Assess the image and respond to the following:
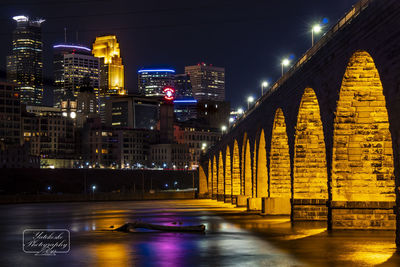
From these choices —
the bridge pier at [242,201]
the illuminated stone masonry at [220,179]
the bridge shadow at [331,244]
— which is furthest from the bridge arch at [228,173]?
the bridge shadow at [331,244]

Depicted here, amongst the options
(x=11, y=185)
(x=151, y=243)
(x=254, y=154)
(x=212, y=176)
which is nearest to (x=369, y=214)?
(x=151, y=243)

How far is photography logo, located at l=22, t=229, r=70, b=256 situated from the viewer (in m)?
29.4

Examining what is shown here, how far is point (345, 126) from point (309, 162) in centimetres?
1089

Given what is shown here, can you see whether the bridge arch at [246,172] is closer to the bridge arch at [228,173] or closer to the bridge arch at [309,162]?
the bridge arch at [228,173]

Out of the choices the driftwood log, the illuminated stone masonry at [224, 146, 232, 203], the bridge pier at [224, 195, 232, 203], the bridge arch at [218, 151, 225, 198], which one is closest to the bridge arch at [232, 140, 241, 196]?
the bridge pier at [224, 195, 232, 203]

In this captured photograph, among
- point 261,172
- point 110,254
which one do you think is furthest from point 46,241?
point 261,172

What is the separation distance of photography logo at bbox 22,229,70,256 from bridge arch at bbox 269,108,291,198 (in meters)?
21.6

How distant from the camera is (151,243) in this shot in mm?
32125

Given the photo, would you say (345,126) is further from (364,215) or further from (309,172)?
(309,172)

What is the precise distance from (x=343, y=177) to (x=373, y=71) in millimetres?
6190

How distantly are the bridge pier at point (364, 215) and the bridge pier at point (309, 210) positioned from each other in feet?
32.8

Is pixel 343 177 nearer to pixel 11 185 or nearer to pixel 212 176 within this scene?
pixel 212 176

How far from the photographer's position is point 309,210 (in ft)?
159

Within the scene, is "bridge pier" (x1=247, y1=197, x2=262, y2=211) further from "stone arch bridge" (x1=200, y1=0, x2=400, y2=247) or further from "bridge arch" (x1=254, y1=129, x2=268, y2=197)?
"stone arch bridge" (x1=200, y1=0, x2=400, y2=247)
